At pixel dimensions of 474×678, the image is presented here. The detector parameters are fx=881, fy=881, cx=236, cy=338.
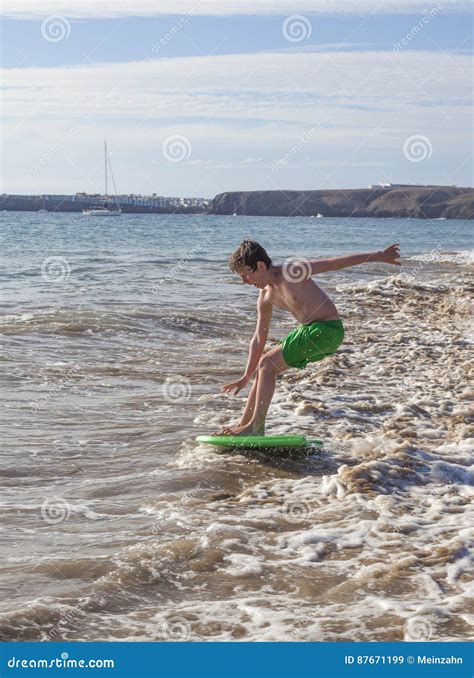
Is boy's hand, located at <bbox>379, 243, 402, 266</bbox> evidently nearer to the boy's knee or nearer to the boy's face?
the boy's face

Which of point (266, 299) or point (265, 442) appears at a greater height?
point (266, 299)

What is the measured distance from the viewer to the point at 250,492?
20.5 feet

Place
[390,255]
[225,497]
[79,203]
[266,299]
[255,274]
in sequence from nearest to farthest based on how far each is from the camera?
[225,497]
[390,255]
[255,274]
[266,299]
[79,203]

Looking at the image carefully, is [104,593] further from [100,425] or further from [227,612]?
[100,425]

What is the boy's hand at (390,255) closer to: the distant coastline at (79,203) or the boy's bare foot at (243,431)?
the boy's bare foot at (243,431)

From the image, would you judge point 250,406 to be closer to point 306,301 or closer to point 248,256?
point 306,301

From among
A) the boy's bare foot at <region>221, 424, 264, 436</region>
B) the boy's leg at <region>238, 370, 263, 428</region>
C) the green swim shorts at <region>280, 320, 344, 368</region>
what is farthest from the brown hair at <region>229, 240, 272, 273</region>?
the boy's bare foot at <region>221, 424, 264, 436</region>

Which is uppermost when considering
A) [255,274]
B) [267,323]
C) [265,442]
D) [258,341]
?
[255,274]

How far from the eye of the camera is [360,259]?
6.57 metres

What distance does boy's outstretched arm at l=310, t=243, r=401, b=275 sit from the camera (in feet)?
21.1

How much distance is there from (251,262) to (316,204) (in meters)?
143

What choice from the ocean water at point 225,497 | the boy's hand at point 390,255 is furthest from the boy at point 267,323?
the boy's hand at point 390,255

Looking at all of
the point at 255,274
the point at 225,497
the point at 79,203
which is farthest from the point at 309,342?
the point at 79,203

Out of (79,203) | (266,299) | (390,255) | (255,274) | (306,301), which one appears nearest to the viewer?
(390,255)
